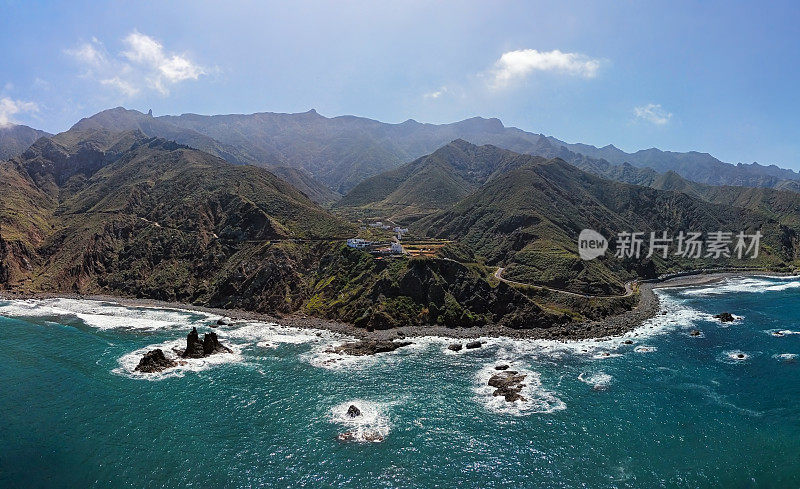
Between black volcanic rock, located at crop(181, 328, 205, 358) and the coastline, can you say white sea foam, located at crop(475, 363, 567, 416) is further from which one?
black volcanic rock, located at crop(181, 328, 205, 358)

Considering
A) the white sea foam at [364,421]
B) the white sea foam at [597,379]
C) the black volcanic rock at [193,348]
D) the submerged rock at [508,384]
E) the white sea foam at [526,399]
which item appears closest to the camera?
the white sea foam at [364,421]

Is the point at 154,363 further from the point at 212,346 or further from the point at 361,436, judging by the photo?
the point at 361,436

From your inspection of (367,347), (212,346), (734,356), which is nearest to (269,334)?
(212,346)

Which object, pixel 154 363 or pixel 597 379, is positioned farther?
pixel 154 363

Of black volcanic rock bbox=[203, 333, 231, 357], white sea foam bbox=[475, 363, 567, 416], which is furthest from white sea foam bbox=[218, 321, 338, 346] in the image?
white sea foam bbox=[475, 363, 567, 416]

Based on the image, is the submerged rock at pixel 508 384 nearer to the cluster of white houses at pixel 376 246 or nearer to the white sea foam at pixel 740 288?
the cluster of white houses at pixel 376 246

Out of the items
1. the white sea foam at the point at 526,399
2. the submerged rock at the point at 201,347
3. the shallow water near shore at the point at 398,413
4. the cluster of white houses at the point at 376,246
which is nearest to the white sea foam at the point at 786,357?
the shallow water near shore at the point at 398,413
